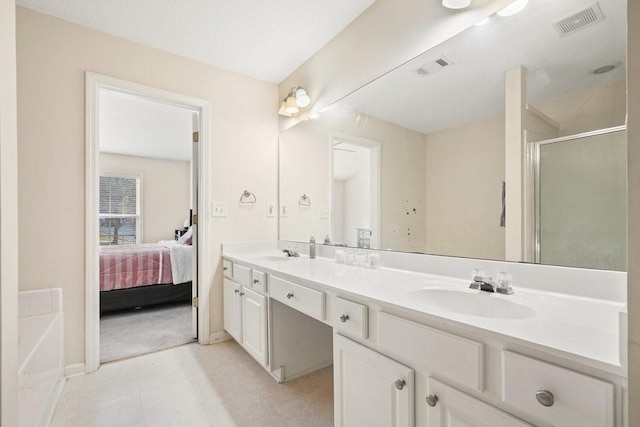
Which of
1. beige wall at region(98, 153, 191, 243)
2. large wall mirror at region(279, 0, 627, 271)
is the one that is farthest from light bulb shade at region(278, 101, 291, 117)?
beige wall at region(98, 153, 191, 243)

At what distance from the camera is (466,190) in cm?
144

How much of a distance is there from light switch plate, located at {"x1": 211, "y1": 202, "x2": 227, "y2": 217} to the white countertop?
3.70 ft

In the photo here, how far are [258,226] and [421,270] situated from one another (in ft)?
5.24

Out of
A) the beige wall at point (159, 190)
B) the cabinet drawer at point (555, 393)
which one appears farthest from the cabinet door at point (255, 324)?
the beige wall at point (159, 190)

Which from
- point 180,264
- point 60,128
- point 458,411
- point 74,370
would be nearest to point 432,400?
point 458,411

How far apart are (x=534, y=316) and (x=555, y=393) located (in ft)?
0.97

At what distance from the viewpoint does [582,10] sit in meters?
1.04

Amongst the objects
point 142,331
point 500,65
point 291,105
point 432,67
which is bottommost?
point 142,331

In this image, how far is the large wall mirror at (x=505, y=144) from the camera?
1018 millimetres

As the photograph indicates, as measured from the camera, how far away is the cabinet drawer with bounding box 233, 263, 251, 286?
202cm

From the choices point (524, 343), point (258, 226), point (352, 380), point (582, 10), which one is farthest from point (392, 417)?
point (258, 226)

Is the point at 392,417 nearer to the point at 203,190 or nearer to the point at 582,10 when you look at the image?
the point at 582,10

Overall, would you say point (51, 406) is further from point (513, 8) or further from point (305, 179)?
point (513, 8)

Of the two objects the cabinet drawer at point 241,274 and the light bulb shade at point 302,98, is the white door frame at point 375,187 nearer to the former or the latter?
the light bulb shade at point 302,98
